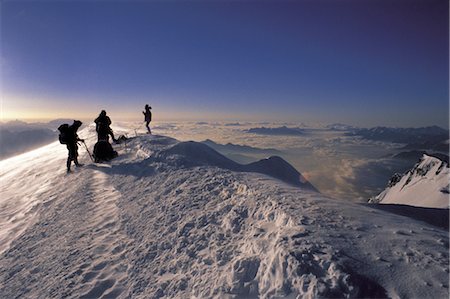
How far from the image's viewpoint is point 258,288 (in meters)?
4.77

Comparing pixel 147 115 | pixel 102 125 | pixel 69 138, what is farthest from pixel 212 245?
pixel 147 115

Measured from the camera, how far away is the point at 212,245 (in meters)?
6.46

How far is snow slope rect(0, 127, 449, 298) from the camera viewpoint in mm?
4434

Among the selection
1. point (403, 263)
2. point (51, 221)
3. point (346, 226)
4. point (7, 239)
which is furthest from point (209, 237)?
point (7, 239)

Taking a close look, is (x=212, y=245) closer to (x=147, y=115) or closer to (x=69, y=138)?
(x=69, y=138)

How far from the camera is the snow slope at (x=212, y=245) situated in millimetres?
4434

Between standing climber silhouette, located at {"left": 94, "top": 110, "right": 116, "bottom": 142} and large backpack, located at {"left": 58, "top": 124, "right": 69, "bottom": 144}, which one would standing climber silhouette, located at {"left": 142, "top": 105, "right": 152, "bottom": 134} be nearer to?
standing climber silhouette, located at {"left": 94, "top": 110, "right": 116, "bottom": 142}

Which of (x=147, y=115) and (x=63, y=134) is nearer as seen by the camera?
(x=63, y=134)

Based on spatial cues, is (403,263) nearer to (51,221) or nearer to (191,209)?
(191,209)

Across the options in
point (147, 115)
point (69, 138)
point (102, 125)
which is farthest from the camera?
point (147, 115)

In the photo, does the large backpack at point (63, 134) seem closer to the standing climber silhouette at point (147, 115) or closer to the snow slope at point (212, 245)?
the snow slope at point (212, 245)

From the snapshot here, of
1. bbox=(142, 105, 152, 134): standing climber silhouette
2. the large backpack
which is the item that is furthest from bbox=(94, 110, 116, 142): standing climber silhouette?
bbox=(142, 105, 152, 134): standing climber silhouette

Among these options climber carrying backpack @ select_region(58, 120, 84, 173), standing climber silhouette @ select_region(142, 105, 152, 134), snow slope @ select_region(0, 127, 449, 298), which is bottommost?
snow slope @ select_region(0, 127, 449, 298)

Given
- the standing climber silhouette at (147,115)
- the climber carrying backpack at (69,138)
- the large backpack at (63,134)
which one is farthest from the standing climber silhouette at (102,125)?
the standing climber silhouette at (147,115)
